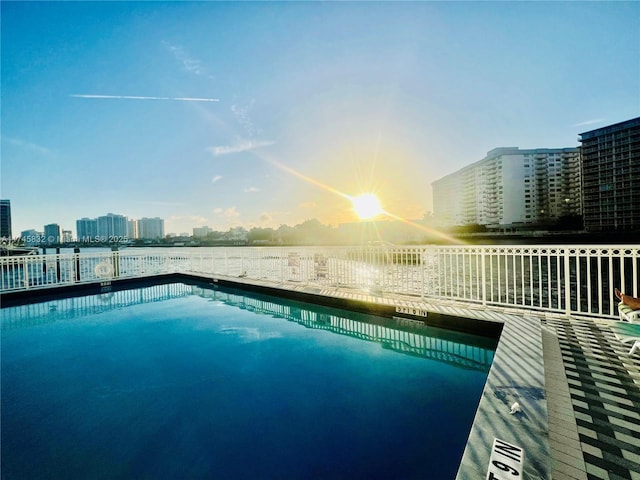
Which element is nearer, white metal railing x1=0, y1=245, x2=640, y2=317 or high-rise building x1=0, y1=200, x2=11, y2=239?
white metal railing x1=0, y1=245, x2=640, y2=317

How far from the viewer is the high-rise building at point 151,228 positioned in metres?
39.5

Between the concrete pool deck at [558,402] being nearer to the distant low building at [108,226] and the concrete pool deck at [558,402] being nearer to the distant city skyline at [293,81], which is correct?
the distant city skyline at [293,81]

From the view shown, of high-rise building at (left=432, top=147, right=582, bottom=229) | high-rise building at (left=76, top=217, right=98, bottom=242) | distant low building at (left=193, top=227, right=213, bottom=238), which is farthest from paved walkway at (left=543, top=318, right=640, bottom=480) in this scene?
high-rise building at (left=432, top=147, right=582, bottom=229)

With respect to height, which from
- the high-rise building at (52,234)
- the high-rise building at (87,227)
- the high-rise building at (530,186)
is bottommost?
the high-rise building at (52,234)

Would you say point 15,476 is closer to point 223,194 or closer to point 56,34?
point 56,34

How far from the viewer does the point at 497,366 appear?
110 inches

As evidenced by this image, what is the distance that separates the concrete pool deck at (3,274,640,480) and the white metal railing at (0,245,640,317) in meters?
0.67

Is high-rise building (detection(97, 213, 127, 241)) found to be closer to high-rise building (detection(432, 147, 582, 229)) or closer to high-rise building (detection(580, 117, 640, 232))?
high-rise building (detection(432, 147, 582, 229))

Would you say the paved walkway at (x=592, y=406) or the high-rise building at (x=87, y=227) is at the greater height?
the high-rise building at (x=87, y=227)

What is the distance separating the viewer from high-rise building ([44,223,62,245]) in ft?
70.8

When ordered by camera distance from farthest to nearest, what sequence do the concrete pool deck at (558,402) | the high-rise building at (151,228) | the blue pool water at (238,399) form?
the high-rise building at (151,228) → the blue pool water at (238,399) → the concrete pool deck at (558,402)

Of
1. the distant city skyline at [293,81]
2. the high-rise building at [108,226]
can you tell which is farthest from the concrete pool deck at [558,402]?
the high-rise building at [108,226]

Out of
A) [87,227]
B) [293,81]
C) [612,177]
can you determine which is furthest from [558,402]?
[612,177]

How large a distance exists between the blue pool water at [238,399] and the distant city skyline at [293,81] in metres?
8.41
